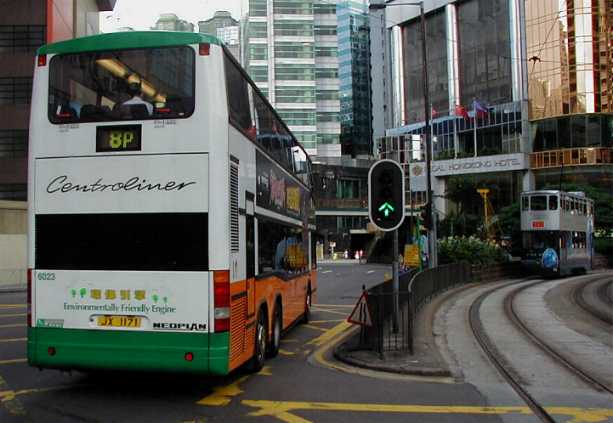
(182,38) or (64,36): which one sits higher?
(64,36)

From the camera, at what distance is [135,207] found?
7590 mm

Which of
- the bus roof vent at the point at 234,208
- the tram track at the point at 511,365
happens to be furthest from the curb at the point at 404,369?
the bus roof vent at the point at 234,208

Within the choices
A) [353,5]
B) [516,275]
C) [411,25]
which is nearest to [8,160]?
[516,275]

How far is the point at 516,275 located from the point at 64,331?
1301 inches

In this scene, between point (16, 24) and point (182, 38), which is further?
point (16, 24)

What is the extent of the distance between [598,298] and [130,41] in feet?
69.9

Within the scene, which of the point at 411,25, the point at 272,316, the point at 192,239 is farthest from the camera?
the point at 411,25

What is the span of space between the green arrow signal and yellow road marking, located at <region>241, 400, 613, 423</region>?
4329mm

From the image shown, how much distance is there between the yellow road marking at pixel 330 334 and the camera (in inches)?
499

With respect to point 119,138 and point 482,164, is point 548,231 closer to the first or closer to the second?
point 482,164

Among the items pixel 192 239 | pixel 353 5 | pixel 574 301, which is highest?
pixel 353 5

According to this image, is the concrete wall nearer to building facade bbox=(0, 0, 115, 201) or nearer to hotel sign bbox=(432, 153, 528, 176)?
building facade bbox=(0, 0, 115, 201)

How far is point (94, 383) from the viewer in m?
8.61

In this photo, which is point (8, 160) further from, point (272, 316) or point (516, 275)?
point (272, 316)
